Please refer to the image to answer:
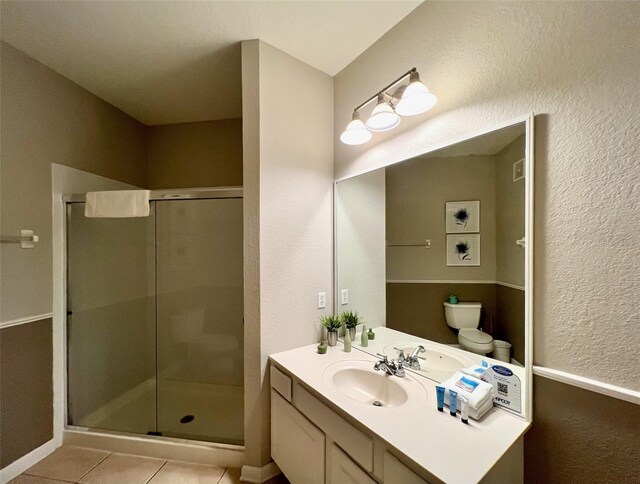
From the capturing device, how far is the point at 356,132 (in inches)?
54.1

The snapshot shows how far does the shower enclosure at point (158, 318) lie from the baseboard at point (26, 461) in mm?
169

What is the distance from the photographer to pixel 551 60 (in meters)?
0.84

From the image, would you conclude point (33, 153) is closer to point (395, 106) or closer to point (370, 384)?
point (395, 106)

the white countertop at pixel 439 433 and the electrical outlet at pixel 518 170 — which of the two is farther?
the electrical outlet at pixel 518 170

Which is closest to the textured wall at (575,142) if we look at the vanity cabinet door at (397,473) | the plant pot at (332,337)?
the vanity cabinet door at (397,473)

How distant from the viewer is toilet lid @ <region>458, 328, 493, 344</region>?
1.08 meters

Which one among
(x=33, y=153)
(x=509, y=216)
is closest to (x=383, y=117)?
(x=509, y=216)

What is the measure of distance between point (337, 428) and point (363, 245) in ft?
3.25

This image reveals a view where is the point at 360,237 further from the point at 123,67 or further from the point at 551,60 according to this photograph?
the point at 123,67

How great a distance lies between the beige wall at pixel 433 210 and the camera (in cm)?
108

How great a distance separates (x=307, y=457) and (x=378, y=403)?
0.41 meters

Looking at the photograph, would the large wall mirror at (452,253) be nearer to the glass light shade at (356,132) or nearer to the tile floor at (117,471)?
the glass light shade at (356,132)

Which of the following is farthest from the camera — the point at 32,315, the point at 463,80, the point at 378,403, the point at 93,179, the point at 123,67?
the point at 93,179

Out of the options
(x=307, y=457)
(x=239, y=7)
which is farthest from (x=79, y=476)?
(x=239, y=7)
